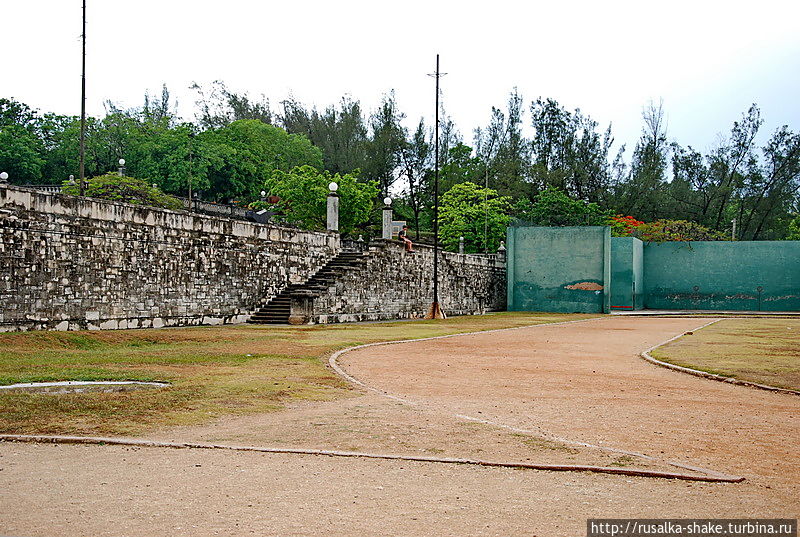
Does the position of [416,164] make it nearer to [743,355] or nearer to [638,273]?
[638,273]

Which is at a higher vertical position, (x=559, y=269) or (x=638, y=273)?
(x=559, y=269)

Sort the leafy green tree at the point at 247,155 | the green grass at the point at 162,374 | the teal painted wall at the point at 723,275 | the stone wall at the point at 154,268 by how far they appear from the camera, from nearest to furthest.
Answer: the green grass at the point at 162,374 → the stone wall at the point at 154,268 → the teal painted wall at the point at 723,275 → the leafy green tree at the point at 247,155

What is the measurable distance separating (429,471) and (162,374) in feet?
21.2

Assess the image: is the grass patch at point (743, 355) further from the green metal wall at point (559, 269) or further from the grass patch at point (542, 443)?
the green metal wall at point (559, 269)

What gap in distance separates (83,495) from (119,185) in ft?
131

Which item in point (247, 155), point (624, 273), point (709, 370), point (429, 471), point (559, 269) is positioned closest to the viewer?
point (429, 471)

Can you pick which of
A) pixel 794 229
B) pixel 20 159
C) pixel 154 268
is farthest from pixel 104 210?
pixel 794 229

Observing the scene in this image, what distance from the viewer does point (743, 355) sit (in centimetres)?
1644

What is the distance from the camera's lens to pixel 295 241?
29391 millimetres

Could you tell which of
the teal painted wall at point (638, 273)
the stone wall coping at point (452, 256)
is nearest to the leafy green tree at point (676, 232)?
the teal painted wall at point (638, 273)

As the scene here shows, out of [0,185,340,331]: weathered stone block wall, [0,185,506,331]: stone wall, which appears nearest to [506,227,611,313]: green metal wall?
[0,185,506,331]: stone wall

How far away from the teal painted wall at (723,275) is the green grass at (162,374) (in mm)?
31921

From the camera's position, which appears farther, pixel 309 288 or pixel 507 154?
pixel 507 154

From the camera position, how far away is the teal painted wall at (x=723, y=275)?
45.7 meters
